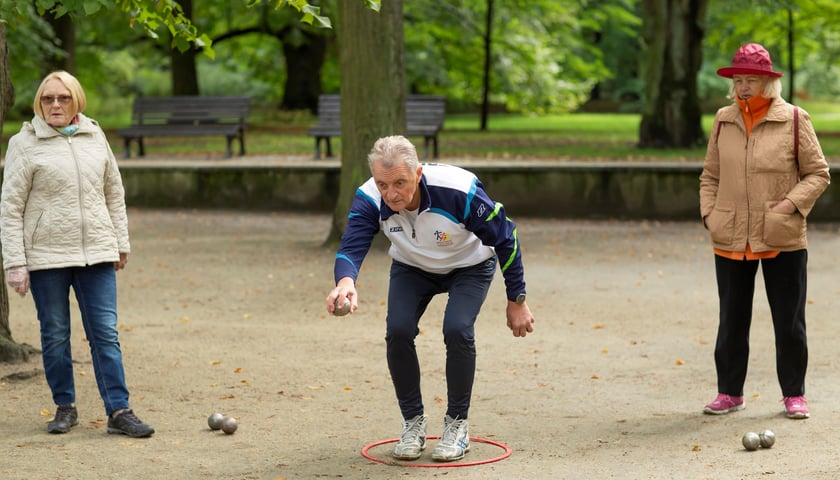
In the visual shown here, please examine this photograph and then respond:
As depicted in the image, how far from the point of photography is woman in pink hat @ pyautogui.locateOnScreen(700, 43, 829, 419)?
6.71 m

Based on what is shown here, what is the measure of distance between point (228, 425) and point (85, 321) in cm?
91

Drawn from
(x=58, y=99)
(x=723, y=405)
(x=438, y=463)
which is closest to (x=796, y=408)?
(x=723, y=405)

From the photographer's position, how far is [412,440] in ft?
19.8

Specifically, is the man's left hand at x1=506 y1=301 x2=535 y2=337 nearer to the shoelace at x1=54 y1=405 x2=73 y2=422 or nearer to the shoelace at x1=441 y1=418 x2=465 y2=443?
the shoelace at x1=441 y1=418 x2=465 y2=443

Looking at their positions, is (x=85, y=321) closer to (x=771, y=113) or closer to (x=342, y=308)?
(x=342, y=308)

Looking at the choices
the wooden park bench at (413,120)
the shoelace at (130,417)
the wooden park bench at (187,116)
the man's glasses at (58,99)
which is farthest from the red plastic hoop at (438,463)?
the wooden park bench at (187,116)

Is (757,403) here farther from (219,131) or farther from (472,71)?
(472,71)

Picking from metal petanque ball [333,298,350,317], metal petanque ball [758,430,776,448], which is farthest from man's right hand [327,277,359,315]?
metal petanque ball [758,430,776,448]

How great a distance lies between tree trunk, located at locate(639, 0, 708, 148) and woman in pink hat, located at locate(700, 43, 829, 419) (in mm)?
16461

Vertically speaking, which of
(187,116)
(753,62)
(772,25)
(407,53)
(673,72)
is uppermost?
(772,25)

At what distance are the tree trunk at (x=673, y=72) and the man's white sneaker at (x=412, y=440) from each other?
17.9 meters

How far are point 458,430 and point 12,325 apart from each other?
5.36m

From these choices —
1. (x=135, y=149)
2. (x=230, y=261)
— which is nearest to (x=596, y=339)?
(x=230, y=261)

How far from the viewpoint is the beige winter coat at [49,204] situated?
6.41 m
